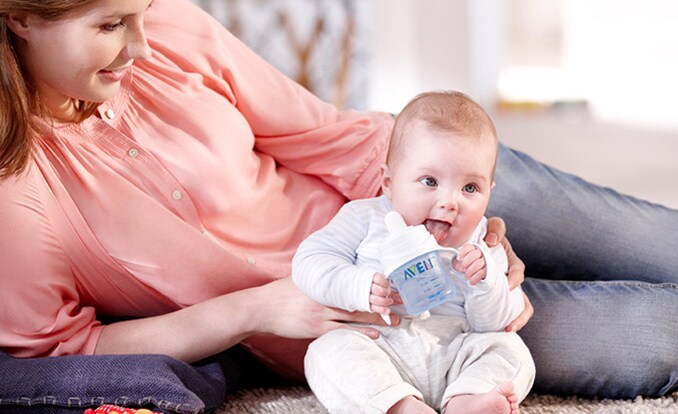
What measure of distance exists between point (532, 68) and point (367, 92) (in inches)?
51.9

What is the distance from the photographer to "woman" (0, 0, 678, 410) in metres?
1.31

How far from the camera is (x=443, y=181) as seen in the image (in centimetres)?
128

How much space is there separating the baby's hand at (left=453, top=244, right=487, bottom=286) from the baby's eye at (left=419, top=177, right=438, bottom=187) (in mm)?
102

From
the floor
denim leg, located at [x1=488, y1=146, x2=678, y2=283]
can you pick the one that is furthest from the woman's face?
the floor

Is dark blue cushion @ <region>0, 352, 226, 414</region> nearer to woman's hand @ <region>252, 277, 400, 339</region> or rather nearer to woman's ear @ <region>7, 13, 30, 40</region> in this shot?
woman's hand @ <region>252, 277, 400, 339</region>

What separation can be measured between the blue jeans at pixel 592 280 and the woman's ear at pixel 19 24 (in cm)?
87

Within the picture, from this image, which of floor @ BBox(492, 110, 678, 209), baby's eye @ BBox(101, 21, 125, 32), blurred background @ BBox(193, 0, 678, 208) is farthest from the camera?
blurred background @ BBox(193, 0, 678, 208)

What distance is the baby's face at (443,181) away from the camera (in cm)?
127

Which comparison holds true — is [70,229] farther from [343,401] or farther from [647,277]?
[647,277]

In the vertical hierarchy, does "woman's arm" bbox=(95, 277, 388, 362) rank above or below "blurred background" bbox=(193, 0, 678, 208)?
above

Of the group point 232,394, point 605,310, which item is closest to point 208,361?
point 232,394

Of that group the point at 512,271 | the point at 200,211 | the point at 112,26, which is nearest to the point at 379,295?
the point at 512,271

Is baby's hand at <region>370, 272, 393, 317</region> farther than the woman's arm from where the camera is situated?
No

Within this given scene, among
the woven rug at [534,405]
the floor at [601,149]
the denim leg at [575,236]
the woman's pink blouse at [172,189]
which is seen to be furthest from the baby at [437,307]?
the floor at [601,149]
